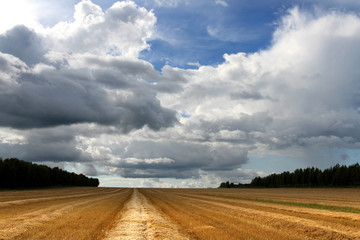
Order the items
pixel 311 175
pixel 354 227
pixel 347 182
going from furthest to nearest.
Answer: pixel 311 175 < pixel 347 182 < pixel 354 227

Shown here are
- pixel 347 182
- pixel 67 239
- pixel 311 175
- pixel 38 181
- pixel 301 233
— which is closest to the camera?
pixel 67 239

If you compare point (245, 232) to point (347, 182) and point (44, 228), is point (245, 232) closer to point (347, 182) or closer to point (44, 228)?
point (44, 228)

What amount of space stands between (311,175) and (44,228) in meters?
188

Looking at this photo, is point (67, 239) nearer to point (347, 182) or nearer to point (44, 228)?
point (44, 228)

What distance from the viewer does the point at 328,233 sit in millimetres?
15609

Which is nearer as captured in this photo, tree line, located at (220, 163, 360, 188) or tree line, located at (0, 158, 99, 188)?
tree line, located at (0, 158, 99, 188)

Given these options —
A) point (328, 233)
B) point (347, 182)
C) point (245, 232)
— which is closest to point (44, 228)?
point (245, 232)

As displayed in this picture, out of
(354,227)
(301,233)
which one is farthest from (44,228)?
(354,227)

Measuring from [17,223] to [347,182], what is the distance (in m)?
163

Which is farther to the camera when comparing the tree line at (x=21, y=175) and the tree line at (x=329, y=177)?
the tree line at (x=329, y=177)

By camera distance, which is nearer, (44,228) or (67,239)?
(67,239)

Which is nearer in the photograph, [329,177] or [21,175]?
[21,175]

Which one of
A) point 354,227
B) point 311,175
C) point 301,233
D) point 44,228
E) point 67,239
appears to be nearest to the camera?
point 67,239

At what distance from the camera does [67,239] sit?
1227 cm
